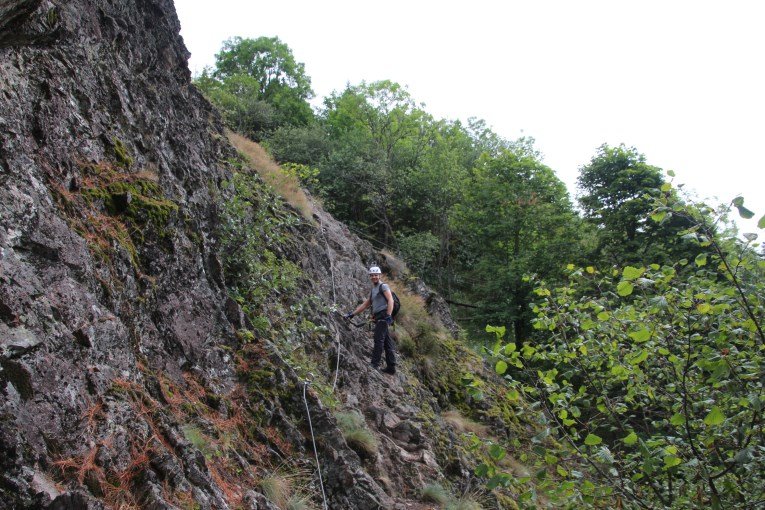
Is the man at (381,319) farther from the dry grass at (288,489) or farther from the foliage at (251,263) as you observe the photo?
the dry grass at (288,489)

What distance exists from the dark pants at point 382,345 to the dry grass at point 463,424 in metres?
1.97

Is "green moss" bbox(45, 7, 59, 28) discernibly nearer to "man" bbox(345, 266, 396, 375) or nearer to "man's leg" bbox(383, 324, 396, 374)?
"man" bbox(345, 266, 396, 375)

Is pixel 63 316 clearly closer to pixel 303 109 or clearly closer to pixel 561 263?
pixel 561 263

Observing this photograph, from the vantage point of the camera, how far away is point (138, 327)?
16.5 feet

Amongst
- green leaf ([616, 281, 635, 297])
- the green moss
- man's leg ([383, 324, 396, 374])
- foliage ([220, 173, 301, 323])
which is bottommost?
man's leg ([383, 324, 396, 374])

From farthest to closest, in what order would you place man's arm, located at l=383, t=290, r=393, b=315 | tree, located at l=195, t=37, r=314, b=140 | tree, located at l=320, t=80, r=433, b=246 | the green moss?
tree, located at l=195, t=37, r=314, b=140, tree, located at l=320, t=80, r=433, b=246, man's arm, located at l=383, t=290, r=393, b=315, the green moss

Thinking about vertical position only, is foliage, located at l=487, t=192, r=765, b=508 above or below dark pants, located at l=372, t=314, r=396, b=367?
above

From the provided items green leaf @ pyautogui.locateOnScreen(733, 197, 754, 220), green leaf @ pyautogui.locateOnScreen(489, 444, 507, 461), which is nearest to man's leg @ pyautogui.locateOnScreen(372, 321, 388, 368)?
green leaf @ pyautogui.locateOnScreen(489, 444, 507, 461)

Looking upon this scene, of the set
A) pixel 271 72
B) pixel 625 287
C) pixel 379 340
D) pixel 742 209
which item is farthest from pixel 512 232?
pixel 271 72

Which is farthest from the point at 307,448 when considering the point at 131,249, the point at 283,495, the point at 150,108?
the point at 150,108

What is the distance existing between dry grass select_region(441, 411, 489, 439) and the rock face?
1.83 m

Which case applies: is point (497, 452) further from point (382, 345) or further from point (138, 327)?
point (382, 345)

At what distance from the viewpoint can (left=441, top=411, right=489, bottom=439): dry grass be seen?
11.1 meters

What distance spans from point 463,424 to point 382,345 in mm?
2786
